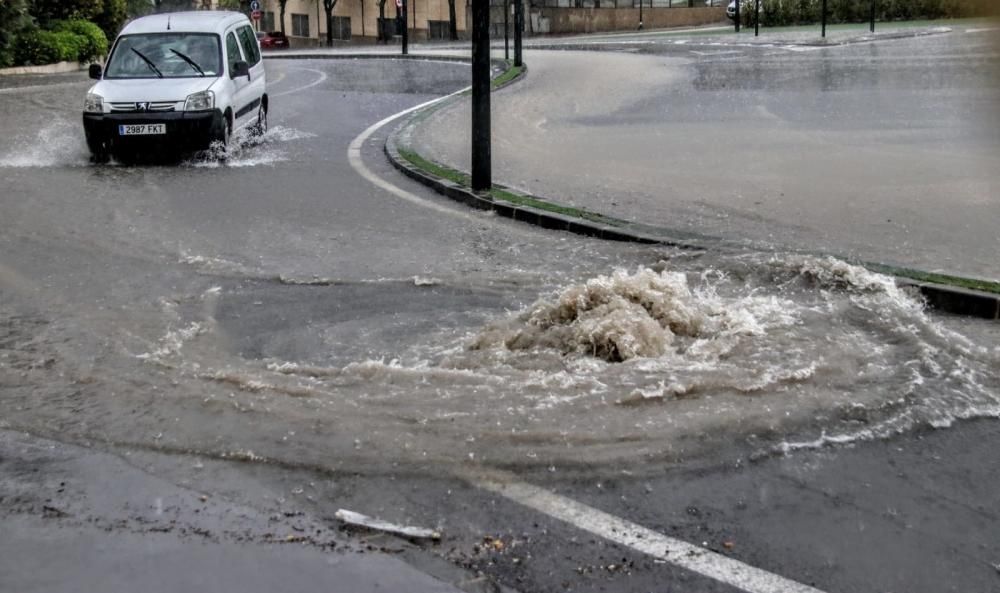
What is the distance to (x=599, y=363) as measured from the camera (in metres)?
6.25

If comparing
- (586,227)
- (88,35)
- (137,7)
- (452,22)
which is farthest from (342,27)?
(586,227)

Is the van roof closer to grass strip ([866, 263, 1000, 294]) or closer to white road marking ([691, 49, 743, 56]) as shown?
grass strip ([866, 263, 1000, 294])

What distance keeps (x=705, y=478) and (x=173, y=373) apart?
291 cm

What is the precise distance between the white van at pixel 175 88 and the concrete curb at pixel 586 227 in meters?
2.12

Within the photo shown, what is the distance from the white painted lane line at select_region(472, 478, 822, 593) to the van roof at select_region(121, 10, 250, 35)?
12739 mm

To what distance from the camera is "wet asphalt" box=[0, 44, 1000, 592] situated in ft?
13.5

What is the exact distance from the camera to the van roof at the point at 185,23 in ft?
52.8

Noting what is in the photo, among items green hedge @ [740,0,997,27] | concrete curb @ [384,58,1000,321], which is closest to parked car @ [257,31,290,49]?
green hedge @ [740,0,997,27]

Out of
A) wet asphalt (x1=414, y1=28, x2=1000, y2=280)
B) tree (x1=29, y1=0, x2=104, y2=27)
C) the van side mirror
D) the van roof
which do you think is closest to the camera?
wet asphalt (x1=414, y1=28, x2=1000, y2=280)

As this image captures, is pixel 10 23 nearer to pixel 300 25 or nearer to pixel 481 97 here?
pixel 481 97

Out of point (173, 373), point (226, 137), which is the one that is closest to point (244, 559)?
point (173, 373)

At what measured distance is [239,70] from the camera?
1584 cm

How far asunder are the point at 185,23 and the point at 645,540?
13.8m

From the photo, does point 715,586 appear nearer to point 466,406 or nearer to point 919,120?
point 466,406
